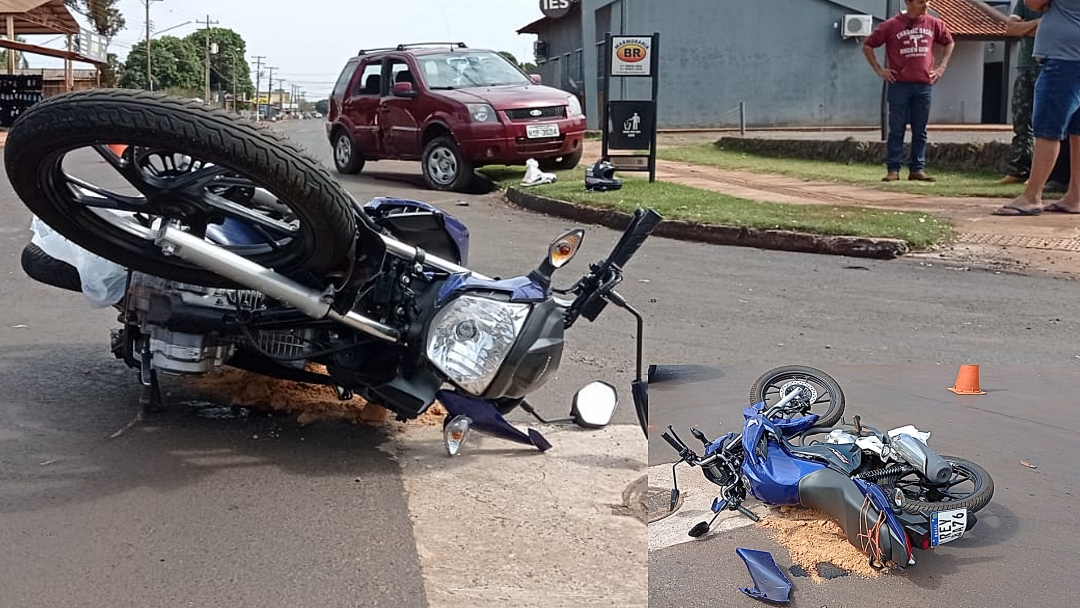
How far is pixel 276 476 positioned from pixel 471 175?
9.84 meters

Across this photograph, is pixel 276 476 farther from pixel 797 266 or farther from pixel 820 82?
pixel 820 82

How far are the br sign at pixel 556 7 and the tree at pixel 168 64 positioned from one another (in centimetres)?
6046

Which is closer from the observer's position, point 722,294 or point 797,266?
point 722,294

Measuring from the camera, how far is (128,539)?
128 inches

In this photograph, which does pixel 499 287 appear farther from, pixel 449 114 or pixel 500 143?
pixel 449 114

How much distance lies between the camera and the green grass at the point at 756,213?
856 centimetres

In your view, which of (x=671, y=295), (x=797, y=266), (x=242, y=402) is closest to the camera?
(x=242, y=402)

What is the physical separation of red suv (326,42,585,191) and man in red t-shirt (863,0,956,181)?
3822 millimetres

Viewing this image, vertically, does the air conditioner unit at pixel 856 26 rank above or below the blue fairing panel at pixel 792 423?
above

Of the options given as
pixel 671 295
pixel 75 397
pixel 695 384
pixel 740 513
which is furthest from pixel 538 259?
pixel 740 513

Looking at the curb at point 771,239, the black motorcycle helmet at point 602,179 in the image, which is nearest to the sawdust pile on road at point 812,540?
the curb at point 771,239

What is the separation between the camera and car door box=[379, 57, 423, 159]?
14.0 metres

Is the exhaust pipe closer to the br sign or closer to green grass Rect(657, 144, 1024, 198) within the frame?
green grass Rect(657, 144, 1024, 198)

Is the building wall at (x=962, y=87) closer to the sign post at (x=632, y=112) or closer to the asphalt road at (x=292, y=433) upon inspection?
the sign post at (x=632, y=112)
